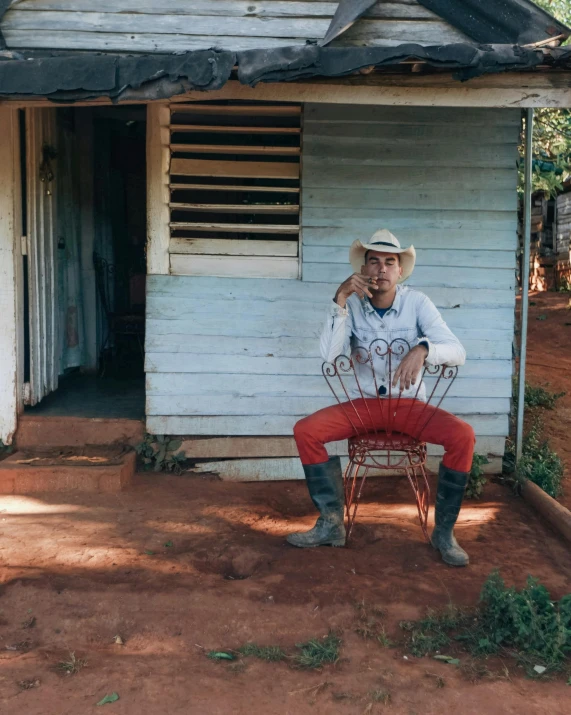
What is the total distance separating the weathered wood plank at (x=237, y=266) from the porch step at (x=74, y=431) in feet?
4.31

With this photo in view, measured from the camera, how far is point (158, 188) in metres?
5.67

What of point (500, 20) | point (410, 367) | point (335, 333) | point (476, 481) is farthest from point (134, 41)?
point (476, 481)

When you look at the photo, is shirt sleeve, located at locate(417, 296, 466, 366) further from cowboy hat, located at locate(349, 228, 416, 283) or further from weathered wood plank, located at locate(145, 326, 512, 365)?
weathered wood plank, located at locate(145, 326, 512, 365)

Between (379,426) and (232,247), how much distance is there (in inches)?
84.1

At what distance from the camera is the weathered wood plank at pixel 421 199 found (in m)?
5.72

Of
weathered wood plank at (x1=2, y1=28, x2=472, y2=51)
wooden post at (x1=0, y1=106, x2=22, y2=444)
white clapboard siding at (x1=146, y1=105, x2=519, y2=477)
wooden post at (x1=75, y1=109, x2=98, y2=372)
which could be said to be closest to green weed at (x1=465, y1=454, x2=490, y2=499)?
white clapboard siding at (x1=146, y1=105, x2=519, y2=477)

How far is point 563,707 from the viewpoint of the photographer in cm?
294

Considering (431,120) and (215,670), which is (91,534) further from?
(431,120)

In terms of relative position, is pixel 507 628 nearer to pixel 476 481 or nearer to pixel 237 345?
pixel 476 481

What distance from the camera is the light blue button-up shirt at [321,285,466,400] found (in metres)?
4.28

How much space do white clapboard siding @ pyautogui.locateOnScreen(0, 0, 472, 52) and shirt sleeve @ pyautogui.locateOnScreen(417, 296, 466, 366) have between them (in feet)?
8.00

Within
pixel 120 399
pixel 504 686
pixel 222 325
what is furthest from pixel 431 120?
pixel 504 686

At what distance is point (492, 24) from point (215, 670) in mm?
4817

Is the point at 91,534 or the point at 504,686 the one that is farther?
the point at 91,534
